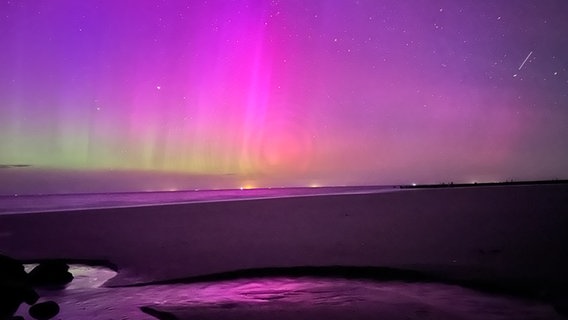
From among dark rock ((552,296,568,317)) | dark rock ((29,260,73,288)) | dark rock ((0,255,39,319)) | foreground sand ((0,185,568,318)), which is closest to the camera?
dark rock ((0,255,39,319))

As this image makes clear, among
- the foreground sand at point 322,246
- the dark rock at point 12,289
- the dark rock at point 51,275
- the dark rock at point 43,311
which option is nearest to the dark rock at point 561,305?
the foreground sand at point 322,246

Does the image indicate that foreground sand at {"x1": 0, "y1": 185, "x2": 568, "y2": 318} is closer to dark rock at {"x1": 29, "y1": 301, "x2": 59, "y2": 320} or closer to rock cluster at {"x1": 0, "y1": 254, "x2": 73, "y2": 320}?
rock cluster at {"x1": 0, "y1": 254, "x2": 73, "y2": 320}

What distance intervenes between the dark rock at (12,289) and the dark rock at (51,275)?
2903 mm

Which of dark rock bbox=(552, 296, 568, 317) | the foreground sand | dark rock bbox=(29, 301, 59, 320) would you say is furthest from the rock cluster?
dark rock bbox=(552, 296, 568, 317)

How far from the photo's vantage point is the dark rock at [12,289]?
Answer: 29.7ft

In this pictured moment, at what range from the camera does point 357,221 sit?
30156mm

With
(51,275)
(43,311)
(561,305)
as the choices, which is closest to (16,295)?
(43,311)

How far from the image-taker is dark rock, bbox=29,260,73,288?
12.6 metres

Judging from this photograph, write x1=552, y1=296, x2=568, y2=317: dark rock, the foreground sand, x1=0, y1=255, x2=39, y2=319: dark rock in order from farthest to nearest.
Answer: the foreground sand
x1=552, y1=296, x2=568, y2=317: dark rock
x1=0, y1=255, x2=39, y2=319: dark rock

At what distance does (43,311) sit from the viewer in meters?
9.11

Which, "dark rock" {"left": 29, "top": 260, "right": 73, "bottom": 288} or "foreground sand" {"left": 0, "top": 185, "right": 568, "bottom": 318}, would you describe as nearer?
"dark rock" {"left": 29, "top": 260, "right": 73, "bottom": 288}

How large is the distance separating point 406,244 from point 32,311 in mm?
15429

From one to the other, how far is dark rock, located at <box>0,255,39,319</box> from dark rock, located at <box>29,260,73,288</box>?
2903 millimetres

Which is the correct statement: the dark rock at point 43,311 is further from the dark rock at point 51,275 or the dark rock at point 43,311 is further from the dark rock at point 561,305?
the dark rock at point 561,305
